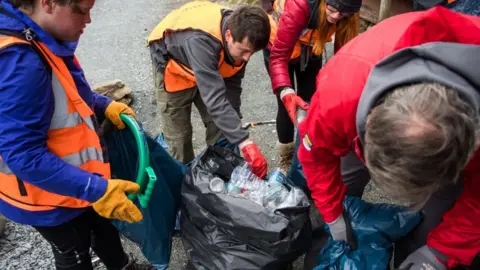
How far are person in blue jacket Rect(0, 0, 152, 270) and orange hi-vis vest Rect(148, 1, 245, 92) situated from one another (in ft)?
2.09

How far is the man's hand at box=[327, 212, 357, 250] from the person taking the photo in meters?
1.67

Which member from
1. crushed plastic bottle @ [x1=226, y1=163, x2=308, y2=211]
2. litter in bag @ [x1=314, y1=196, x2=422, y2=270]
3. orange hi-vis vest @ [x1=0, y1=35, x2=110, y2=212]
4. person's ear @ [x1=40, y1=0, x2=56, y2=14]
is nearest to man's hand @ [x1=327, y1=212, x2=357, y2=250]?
litter in bag @ [x1=314, y1=196, x2=422, y2=270]

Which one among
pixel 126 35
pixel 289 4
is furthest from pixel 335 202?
pixel 126 35

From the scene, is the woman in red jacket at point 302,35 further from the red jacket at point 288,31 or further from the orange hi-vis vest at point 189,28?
the orange hi-vis vest at point 189,28

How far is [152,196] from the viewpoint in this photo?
1.86 metres

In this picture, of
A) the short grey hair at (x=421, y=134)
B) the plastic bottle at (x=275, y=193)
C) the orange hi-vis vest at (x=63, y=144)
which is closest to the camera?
the short grey hair at (x=421, y=134)

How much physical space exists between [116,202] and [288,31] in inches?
47.2

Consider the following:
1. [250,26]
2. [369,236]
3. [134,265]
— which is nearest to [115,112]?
[250,26]

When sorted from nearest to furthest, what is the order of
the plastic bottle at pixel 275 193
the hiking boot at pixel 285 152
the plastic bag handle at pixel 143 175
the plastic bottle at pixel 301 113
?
the plastic bag handle at pixel 143 175, the plastic bottle at pixel 275 193, the plastic bottle at pixel 301 113, the hiking boot at pixel 285 152

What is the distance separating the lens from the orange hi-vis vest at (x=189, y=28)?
1975 millimetres

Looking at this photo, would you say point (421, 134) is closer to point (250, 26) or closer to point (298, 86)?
point (250, 26)

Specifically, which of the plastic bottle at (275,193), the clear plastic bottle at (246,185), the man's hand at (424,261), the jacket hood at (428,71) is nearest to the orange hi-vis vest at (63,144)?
the clear plastic bottle at (246,185)

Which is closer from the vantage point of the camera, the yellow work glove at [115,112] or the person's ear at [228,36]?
the yellow work glove at [115,112]

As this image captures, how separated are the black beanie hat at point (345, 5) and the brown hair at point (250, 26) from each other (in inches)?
12.9
